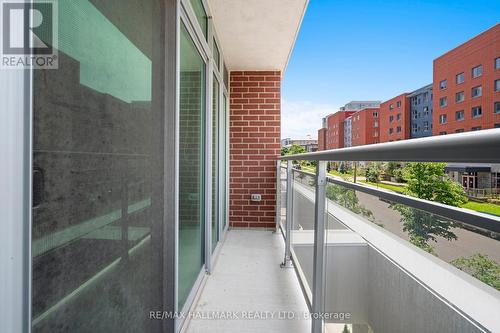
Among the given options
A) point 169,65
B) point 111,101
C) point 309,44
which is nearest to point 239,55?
point 169,65

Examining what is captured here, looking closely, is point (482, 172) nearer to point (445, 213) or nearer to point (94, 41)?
point (445, 213)

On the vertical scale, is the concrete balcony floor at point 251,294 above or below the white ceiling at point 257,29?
below

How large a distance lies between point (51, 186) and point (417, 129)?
47866 millimetres

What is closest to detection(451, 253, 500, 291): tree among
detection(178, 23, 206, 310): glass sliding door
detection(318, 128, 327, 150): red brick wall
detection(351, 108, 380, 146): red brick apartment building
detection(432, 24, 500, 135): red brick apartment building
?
detection(178, 23, 206, 310): glass sliding door

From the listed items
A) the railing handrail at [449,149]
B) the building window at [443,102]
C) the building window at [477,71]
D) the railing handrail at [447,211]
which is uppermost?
the building window at [477,71]

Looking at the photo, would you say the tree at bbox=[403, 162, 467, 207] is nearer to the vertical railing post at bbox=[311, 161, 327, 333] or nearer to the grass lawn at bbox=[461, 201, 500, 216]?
the grass lawn at bbox=[461, 201, 500, 216]

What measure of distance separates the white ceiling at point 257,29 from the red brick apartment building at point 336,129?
5100cm

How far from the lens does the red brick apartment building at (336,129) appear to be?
2115 inches

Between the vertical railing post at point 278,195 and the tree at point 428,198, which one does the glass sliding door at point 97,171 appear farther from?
the vertical railing post at point 278,195

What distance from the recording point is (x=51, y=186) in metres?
0.53

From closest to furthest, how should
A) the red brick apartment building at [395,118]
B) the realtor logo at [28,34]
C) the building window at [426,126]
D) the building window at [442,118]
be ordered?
1. the realtor logo at [28,34]
2. the building window at [442,118]
3. the building window at [426,126]
4. the red brick apartment building at [395,118]

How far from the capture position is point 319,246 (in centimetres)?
124

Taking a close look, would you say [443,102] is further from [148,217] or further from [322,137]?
[148,217]

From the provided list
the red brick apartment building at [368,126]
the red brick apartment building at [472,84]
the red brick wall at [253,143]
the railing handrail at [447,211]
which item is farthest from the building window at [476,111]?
the railing handrail at [447,211]
